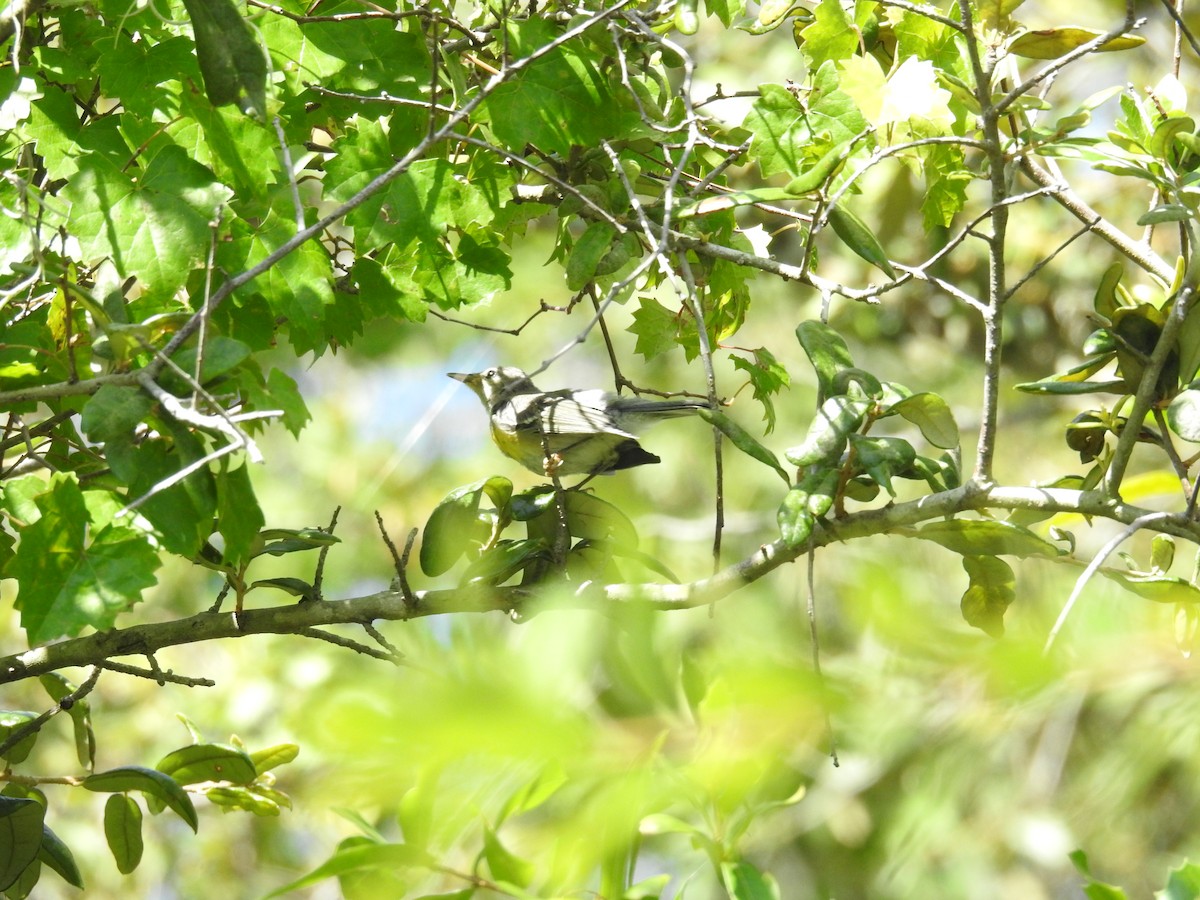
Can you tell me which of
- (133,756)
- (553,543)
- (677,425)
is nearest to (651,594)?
(553,543)

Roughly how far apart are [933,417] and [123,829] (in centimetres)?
131

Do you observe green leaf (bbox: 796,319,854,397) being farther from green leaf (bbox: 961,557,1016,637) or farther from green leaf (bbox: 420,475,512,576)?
green leaf (bbox: 420,475,512,576)

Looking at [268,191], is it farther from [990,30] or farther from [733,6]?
[990,30]

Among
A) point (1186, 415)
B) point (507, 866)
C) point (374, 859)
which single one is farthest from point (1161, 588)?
point (374, 859)

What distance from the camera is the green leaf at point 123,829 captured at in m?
1.65

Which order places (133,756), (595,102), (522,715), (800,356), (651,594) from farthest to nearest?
1. (800,356)
2. (133,756)
3. (595,102)
4. (651,594)
5. (522,715)

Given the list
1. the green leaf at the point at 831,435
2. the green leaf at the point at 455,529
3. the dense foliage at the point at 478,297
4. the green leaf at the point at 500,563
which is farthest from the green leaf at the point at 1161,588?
the green leaf at the point at 455,529

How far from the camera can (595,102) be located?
1.72 meters

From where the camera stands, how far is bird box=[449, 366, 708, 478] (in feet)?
10.0

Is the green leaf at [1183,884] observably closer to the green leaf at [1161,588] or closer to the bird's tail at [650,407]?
the green leaf at [1161,588]

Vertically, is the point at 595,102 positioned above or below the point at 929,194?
above

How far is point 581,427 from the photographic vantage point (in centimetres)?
312

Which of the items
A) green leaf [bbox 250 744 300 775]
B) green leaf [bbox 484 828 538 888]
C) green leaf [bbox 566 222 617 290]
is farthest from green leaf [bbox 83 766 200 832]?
green leaf [bbox 566 222 617 290]

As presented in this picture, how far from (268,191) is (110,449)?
19.1 inches
